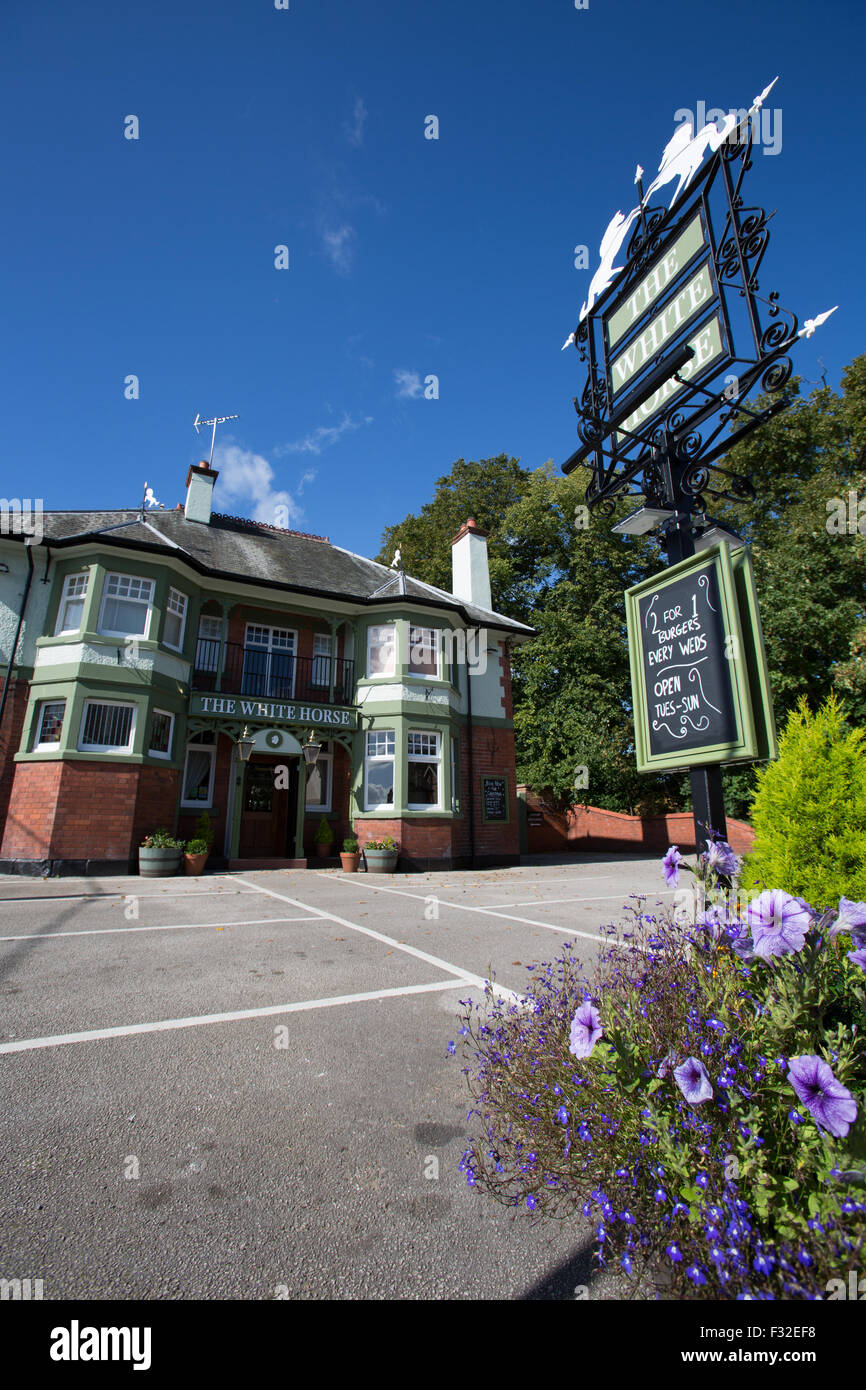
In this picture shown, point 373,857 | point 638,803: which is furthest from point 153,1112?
point 638,803

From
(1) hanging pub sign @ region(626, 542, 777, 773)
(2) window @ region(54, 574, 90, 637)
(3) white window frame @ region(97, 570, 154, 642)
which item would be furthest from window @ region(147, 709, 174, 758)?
(1) hanging pub sign @ region(626, 542, 777, 773)

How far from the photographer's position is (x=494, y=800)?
1834 centimetres

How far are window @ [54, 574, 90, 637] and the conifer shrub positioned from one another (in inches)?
584

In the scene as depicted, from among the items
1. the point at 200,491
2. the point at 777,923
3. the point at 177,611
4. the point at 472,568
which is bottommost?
the point at 777,923

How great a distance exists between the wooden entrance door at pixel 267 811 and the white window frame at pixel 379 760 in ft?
7.03

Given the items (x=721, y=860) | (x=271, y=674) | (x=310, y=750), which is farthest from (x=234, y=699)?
(x=721, y=860)

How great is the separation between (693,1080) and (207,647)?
16.2m

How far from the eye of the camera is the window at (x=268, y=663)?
1664 cm

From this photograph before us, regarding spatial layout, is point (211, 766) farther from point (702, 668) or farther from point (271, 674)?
point (702, 668)

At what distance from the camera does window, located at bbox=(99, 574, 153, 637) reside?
14047 mm

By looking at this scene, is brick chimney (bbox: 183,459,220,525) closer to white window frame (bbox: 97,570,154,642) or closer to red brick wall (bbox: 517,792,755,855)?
white window frame (bbox: 97,570,154,642)

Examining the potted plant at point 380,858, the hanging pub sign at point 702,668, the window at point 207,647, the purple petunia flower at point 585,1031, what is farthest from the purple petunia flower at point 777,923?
the window at point 207,647
